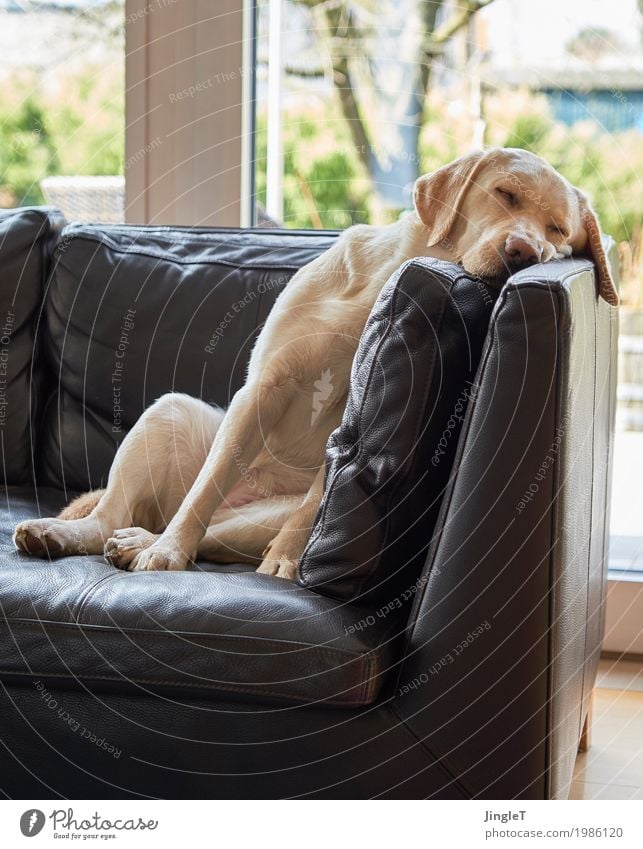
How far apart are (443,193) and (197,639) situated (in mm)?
987

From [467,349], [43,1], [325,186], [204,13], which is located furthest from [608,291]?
[43,1]

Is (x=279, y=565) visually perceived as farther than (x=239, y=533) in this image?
No

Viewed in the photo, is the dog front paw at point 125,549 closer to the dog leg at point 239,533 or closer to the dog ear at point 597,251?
the dog leg at point 239,533

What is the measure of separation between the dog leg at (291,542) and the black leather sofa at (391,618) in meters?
0.12

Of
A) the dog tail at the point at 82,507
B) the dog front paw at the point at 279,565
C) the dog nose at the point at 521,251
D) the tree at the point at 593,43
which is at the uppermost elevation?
the tree at the point at 593,43

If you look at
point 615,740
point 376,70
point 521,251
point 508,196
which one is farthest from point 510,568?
point 376,70

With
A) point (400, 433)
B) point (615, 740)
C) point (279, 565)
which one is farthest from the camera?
point (615, 740)

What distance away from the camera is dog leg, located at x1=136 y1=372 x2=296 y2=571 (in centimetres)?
186

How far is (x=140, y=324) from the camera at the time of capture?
253 centimetres

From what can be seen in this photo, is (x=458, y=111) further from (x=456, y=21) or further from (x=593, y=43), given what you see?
(x=593, y=43)

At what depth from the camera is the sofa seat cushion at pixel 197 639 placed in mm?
1503

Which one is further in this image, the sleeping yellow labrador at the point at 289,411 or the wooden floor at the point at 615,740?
the wooden floor at the point at 615,740

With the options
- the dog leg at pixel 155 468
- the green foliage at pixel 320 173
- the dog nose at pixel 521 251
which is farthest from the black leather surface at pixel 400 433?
the green foliage at pixel 320 173
